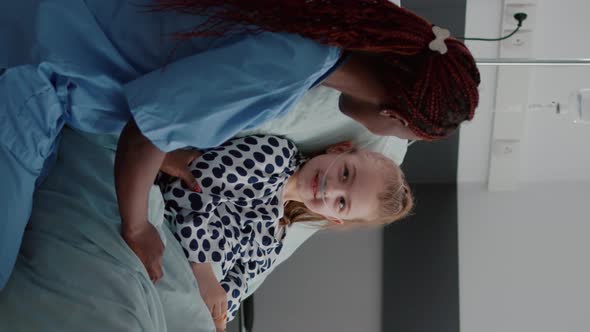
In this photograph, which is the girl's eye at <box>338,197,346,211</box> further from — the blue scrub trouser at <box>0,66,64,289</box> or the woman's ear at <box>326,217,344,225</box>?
the blue scrub trouser at <box>0,66,64,289</box>

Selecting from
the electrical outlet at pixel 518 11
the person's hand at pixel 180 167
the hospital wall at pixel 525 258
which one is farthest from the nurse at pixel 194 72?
the hospital wall at pixel 525 258

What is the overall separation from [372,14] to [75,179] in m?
0.75

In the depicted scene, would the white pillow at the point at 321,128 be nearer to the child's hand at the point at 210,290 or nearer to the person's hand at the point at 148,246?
the child's hand at the point at 210,290

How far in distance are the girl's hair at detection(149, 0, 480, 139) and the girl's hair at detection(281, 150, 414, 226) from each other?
80 centimetres

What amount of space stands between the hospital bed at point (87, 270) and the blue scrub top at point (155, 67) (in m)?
0.18

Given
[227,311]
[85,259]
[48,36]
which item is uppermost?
[48,36]

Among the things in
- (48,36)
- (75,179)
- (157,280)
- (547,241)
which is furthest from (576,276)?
(48,36)

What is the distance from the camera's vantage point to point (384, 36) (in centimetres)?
120

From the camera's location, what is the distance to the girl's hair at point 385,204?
2.07 meters

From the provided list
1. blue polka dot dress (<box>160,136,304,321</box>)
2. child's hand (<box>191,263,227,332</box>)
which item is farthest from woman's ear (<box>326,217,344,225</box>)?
child's hand (<box>191,263,227,332</box>)

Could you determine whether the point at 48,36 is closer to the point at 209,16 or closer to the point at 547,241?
the point at 209,16

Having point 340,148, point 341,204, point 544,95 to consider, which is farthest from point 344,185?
point 544,95

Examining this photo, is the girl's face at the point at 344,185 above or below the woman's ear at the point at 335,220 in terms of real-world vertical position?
above

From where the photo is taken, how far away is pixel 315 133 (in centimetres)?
216
